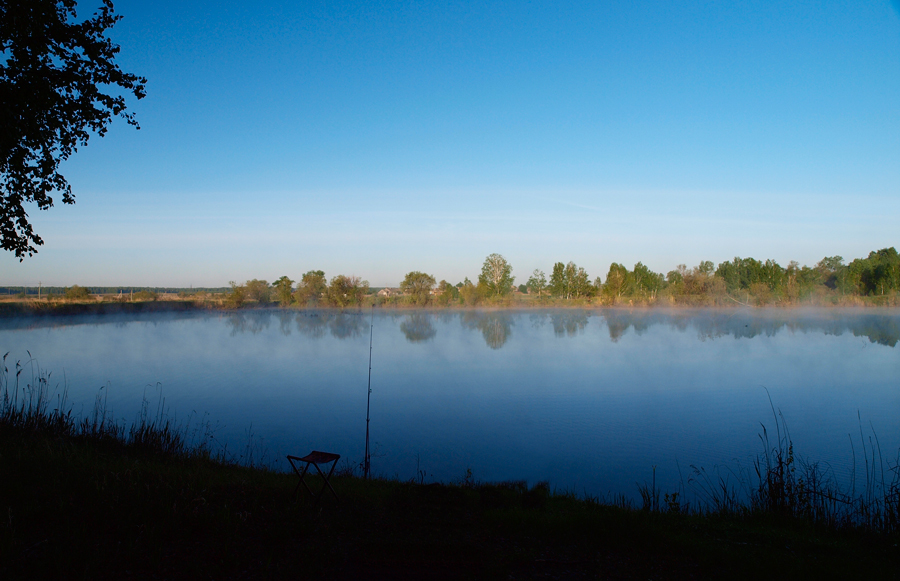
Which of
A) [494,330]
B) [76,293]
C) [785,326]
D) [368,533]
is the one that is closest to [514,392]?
[368,533]

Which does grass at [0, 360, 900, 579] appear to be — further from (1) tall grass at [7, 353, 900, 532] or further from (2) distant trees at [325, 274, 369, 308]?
(2) distant trees at [325, 274, 369, 308]

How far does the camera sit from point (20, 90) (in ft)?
19.4

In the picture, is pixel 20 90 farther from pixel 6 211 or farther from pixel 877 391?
pixel 877 391

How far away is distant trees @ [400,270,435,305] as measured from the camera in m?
56.8

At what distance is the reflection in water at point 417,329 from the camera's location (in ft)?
102

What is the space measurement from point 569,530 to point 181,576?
3.26 metres

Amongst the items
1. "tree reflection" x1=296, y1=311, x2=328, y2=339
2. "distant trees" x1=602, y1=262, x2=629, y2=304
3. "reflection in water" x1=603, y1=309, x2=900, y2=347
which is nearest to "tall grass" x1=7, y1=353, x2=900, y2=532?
"reflection in water" x1=603, y1=309, x2=900, y2=347

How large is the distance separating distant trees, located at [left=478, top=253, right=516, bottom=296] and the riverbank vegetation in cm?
14

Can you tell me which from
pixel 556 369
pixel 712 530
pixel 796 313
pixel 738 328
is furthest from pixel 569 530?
pixel 796 313

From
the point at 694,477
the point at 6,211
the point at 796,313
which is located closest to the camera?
the point at 6,211

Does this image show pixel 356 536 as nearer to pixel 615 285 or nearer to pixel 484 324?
pixel 484 324

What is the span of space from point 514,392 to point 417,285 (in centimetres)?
4187

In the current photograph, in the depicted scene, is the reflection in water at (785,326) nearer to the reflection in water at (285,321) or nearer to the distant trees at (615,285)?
the distant trees at (615,285)

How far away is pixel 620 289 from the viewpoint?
2468 inches
